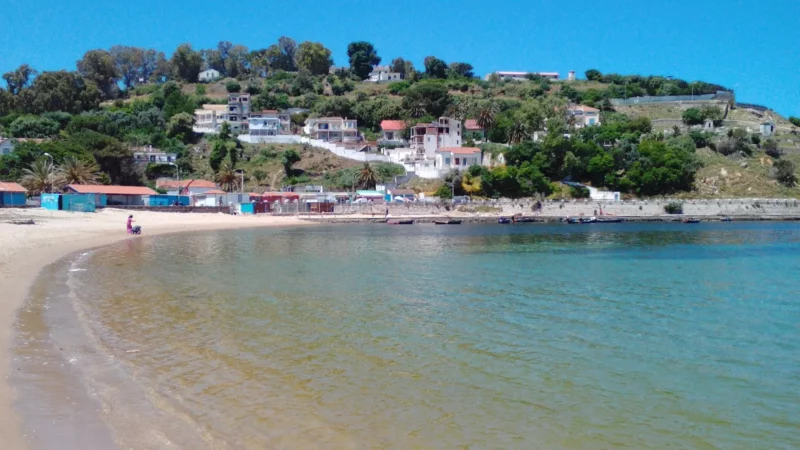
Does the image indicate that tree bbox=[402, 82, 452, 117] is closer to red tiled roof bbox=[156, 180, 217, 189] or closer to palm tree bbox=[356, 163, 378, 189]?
palm tree bbox=[356, 163, 378, 189]

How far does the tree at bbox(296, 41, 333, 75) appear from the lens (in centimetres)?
13575

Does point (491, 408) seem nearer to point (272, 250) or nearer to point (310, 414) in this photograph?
point (310, 414)

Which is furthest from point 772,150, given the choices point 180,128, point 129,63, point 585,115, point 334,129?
point 129,63

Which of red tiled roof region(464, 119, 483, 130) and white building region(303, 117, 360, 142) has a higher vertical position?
red tiled roof region(464, 119, 483, 130)

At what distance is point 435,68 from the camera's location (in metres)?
133

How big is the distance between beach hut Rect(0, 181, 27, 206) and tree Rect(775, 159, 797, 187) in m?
80.2

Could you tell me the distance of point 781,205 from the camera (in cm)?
7056

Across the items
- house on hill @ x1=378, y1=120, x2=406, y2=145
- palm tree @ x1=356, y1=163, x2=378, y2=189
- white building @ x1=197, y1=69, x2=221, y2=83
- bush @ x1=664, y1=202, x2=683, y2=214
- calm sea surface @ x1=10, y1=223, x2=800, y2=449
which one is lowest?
calm sea surface @ x1=10, y1=223, x2=800, y2=449

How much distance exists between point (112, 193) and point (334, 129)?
118 ft

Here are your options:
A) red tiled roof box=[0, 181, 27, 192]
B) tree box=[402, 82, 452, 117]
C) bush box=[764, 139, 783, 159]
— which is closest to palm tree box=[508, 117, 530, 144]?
tree box=[402, 82, 452, 117]

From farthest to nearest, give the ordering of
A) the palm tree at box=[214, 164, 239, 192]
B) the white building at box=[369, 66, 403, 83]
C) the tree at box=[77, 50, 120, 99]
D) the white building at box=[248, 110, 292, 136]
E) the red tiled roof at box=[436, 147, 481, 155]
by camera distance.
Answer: the white building at box=[369, 66, 403, 83] → the tree at box=[77, 50, 120, 99] → the white building at box=[248, 110, 292, 136] → the red tiled roof at box=[436, 147, 481, 155] → the palm tree at box=[214, 164, 239, 192]

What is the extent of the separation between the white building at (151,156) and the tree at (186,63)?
6049cm

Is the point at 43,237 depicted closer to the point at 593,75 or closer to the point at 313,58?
the point at 313,58

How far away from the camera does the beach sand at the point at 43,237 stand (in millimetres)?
8898
